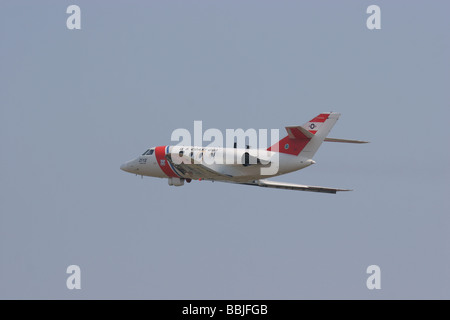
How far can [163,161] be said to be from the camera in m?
62.6

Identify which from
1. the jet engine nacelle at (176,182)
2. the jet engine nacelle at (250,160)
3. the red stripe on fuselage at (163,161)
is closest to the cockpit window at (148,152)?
the red stripe on fuselage at (163,161)

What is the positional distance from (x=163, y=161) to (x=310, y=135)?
9928mm

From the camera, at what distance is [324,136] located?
57.4m

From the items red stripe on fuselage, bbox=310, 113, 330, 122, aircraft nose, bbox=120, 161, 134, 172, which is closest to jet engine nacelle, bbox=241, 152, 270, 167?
red stripe on fuselage, bbox=310, 113, 330, 122

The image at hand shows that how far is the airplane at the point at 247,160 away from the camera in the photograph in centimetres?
5744

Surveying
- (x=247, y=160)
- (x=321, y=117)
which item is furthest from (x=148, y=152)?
(x=321, y=117)

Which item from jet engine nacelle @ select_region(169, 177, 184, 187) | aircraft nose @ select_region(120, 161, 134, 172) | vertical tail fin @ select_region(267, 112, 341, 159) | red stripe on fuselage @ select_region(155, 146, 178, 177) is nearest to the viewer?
vertical tail fin @ select_region(267, 112, 341, 159)

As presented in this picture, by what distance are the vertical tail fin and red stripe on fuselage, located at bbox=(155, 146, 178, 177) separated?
798 cm

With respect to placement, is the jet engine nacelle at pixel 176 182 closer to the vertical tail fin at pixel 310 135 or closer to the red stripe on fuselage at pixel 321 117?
the vertical tail fin at pixel 310 135

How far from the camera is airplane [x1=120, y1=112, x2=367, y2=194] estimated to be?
188ft

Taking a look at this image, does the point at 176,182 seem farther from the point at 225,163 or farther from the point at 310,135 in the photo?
the point at 310,135

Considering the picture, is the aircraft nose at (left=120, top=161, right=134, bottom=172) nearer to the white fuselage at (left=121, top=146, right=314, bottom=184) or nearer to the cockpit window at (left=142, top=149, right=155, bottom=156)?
the cockpit window at (left=142, top=149, right=155, bottom=156)

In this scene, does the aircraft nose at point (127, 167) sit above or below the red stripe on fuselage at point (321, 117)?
below
